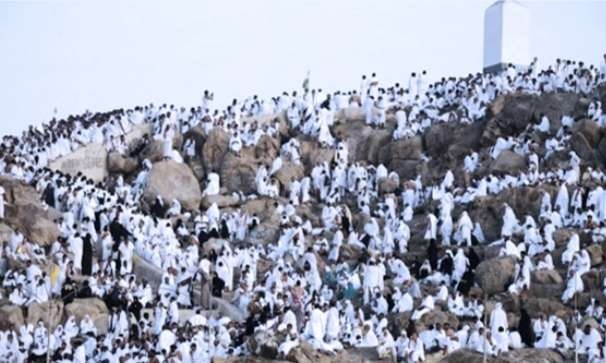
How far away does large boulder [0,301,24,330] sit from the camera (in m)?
32.8

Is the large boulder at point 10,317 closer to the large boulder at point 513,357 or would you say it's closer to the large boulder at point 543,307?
the large boulder at point 513,357

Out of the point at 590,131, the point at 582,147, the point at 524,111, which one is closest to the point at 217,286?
the point at 582,147

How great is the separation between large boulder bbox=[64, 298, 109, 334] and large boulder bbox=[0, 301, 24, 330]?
1062 mm

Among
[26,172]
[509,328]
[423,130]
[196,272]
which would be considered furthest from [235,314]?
[423,130]

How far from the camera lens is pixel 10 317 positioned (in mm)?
32938

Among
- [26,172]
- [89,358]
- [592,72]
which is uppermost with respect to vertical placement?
[592,72]

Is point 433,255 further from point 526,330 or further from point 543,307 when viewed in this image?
point 526,330

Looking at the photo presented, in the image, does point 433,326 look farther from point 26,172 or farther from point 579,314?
point 26,172

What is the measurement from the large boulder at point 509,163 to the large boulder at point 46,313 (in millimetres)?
14706

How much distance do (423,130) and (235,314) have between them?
1420 centimetres

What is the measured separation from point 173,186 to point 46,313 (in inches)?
421

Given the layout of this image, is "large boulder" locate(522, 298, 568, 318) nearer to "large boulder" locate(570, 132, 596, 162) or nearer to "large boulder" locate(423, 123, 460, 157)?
"large boulder" locate(570, 132, 596, 162)

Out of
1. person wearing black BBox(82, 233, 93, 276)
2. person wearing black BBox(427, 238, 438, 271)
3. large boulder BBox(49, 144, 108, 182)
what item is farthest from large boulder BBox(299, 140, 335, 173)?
person wearing black BBox(82, 233, 93, 276)

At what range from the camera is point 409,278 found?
118 feet
